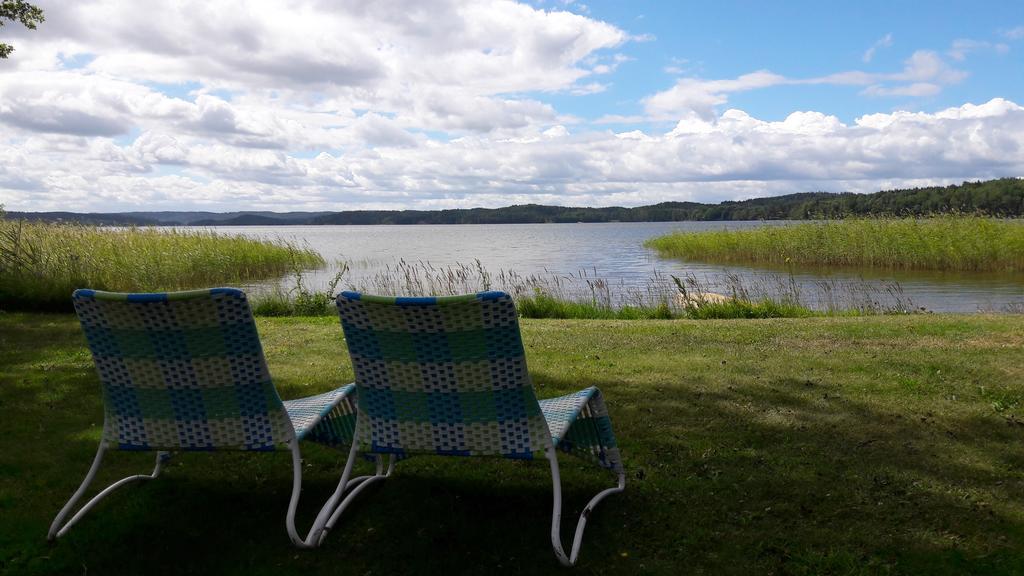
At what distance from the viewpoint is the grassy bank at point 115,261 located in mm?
11000

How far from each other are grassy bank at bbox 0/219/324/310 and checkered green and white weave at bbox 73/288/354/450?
903 centimetres

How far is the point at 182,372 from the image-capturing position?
3.08 meters

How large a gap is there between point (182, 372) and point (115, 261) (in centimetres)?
1275

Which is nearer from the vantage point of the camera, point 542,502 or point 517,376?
point 517,376

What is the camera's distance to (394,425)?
3.05 metres

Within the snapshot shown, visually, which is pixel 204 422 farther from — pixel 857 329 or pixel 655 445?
pixel 857 329

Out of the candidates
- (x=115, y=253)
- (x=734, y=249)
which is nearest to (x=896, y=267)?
(x=734, y=249)

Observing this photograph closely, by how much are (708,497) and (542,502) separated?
0.78 metres

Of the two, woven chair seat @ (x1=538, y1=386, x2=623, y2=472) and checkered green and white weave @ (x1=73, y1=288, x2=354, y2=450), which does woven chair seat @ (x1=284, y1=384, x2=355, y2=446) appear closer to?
checkered green and white weave @ (x1=73, y1=288, x2=354, y2=450)

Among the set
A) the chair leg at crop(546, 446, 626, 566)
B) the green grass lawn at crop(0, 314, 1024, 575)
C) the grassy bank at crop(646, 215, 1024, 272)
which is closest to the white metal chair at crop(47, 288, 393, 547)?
the green grass lawn at crop(0, 314, 1024, 575)

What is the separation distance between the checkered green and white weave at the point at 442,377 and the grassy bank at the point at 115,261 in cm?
976

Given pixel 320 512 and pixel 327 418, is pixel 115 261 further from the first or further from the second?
pixel 320 512

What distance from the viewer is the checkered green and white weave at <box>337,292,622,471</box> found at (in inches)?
109

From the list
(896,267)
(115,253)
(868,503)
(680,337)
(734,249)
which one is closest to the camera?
(868,503)
